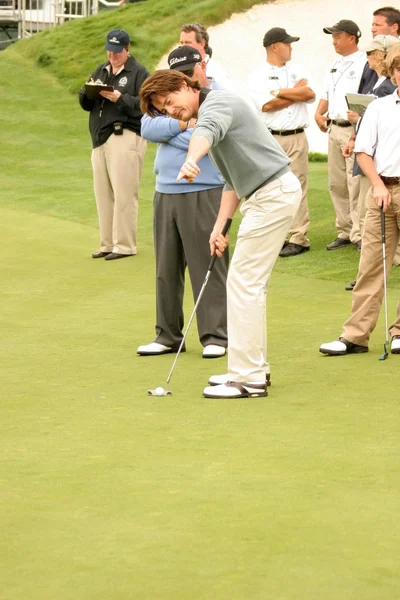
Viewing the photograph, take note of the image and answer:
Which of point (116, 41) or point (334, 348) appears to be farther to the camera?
point (116, 41)

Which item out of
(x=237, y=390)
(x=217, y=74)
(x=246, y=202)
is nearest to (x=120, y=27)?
(x=217, y=74)

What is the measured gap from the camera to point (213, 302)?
7.27 meters

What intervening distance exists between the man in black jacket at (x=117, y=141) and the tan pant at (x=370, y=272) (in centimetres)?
372

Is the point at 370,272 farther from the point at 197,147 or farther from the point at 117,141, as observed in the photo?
the point at 117,141

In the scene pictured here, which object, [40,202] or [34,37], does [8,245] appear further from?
[34,37]

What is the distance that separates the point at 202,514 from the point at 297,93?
6.92 meters

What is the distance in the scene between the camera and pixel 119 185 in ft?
34.7

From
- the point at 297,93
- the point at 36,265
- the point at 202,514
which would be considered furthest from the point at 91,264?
the point at 202,514

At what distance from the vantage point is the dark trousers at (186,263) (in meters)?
7.15

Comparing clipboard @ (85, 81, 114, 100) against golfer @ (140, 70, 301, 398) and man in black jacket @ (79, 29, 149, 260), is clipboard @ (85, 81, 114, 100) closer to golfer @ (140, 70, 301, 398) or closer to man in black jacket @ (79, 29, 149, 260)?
man in black jacket @ (79, 29, 149, 260)

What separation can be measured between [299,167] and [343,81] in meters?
0.86

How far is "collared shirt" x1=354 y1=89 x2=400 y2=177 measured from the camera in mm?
6840

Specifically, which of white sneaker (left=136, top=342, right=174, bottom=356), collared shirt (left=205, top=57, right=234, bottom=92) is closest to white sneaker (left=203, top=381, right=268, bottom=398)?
white sneaker (left=136, top=342, right=174, bottom=356)

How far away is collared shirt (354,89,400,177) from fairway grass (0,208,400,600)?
1.09 meters
